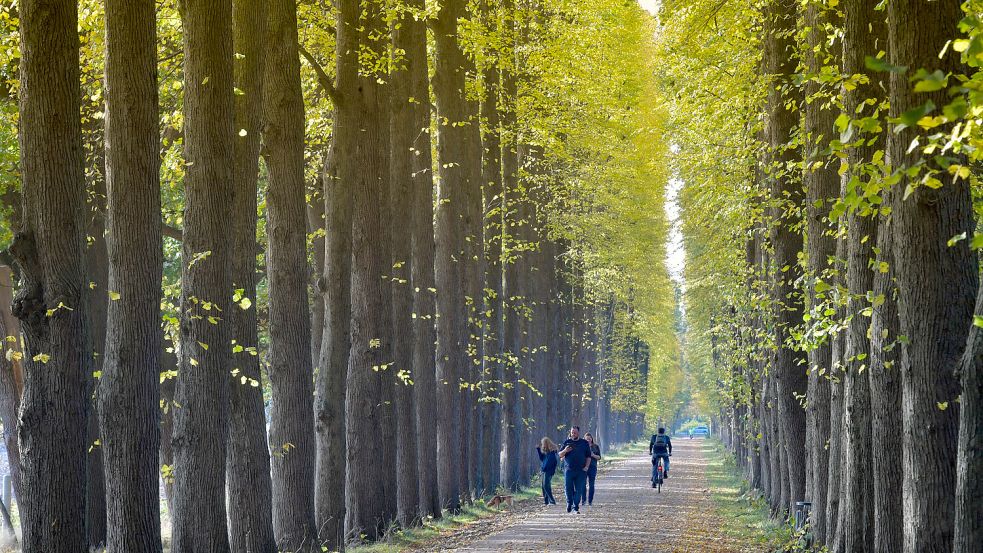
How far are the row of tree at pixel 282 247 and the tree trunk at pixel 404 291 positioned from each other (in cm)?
5

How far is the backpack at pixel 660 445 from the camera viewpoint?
102 ft

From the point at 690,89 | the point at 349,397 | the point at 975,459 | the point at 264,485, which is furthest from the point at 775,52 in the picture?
the point at 975,459

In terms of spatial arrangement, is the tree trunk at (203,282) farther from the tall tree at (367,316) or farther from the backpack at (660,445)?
the backpack at (660,445)

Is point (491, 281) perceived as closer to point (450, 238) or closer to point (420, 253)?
point (450, 238)

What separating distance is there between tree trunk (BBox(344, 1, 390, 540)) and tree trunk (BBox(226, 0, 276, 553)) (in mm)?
3767

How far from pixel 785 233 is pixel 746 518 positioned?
854 cm

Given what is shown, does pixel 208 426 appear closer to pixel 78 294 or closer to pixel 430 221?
pixel 78 294

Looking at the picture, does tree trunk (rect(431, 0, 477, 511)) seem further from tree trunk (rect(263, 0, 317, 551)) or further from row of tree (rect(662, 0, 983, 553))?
tree trunk (rect(263, 0, 317, 551))

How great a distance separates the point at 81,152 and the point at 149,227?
2.91ft

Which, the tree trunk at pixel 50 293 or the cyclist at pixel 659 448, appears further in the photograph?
the cyclist at pixel 659 448

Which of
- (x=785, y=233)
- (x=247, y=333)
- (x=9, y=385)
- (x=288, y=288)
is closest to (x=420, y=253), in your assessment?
(x=785, y=233)

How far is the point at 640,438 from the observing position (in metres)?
103

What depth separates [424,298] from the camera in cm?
1978

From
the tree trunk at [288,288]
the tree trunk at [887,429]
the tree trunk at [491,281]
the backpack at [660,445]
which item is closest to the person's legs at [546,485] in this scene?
the tree trunk at [491,281]
